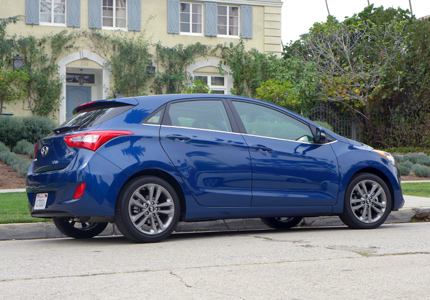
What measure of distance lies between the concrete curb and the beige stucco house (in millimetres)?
16830

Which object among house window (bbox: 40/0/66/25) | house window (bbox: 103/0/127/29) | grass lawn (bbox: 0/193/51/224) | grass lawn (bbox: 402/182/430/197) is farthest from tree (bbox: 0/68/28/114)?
grass lawn (bbox: 402/182/430/197)

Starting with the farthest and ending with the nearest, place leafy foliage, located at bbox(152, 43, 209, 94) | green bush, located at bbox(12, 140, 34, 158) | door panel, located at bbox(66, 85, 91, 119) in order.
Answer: leafy foliage, located at bbox(152, 43, 209, 94) → door panel, located at bbox(66, 85, 91, 119) → green bush, located at bbox(12, 140, 34, 158)

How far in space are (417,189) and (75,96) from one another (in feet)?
51.3

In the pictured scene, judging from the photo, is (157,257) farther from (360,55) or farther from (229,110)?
(360,55)

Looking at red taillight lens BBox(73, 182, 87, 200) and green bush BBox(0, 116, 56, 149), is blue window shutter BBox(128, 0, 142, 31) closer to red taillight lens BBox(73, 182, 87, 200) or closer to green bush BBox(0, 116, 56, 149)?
green bush BBox(0, 116, 56, 149)

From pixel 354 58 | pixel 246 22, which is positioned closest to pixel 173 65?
pixel 246 22

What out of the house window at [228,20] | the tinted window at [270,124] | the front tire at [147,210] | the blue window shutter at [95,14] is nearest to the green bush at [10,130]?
the blue window shutter at [95,14]

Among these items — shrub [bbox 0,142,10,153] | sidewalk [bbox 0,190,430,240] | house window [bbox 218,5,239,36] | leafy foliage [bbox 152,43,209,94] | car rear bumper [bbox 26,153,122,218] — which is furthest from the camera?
house window [bbox 218,5,239,36]

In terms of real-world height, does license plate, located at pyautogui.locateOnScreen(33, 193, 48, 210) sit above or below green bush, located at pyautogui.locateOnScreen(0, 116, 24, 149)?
below

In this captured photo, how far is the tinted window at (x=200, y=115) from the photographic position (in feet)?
25.0

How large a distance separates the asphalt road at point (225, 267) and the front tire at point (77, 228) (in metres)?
0.21

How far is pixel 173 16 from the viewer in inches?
1043

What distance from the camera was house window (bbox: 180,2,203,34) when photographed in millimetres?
26859

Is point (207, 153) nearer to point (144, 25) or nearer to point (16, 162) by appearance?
point (16, 162)
